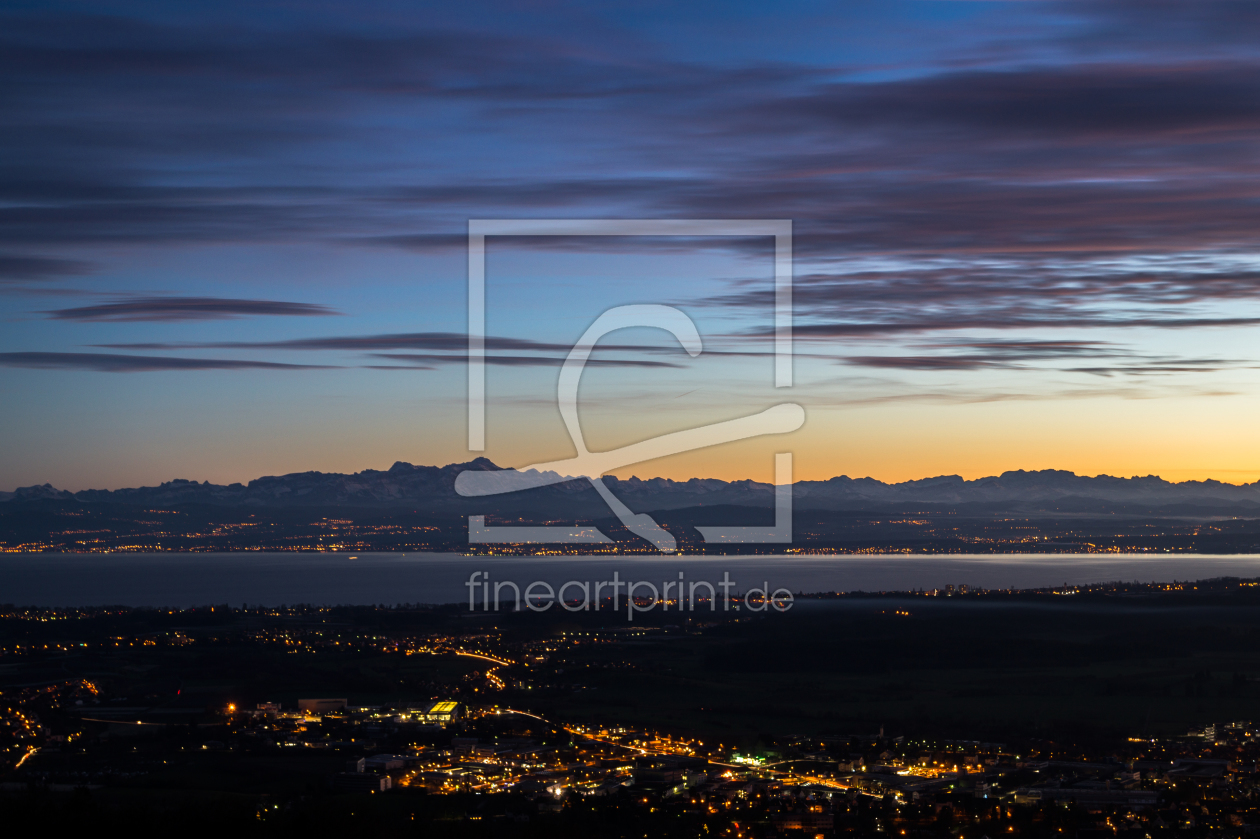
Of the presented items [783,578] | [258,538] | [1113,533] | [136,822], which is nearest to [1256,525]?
[1113,533]

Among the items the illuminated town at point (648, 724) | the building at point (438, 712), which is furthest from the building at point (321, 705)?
the building at point (438, 712)

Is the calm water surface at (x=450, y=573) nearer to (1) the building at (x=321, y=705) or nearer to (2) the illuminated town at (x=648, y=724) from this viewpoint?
(2) the illuminated town at (x=648, y=724)

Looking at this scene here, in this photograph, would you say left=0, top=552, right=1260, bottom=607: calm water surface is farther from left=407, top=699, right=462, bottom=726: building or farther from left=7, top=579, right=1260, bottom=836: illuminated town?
left=407, top=699, right=462, bottom=726: building

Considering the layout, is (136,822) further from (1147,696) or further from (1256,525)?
(1256,525)

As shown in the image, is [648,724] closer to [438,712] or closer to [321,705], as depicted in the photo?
[438,712]

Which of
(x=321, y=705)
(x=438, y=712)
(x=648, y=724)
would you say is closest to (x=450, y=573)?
(x=321, y=705)

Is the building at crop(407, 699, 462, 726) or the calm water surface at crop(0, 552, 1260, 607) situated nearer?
the building at crop(407, 699, 462, 726)

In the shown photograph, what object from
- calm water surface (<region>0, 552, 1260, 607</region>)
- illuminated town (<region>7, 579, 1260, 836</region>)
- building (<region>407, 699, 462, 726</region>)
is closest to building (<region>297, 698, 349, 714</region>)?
illuminated town (<region>7, 579, 1260, 836</region>)

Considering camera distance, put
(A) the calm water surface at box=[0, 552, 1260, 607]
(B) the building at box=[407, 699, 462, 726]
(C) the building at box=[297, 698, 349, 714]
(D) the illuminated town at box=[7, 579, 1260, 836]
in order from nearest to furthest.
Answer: (D) the illuminated town at box=[7, 579, 1260, 836] < (B) the building at box=[407, 699, 462, 726] < (C) the building at box=[297, 698, 349, 714] < (A) the calm water surface at box=[0, 552, 1260, 607]
